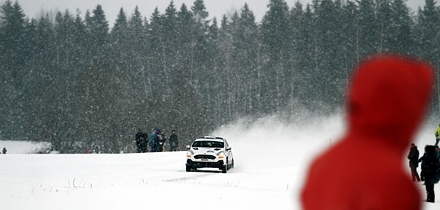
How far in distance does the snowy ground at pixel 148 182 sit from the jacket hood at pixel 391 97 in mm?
123

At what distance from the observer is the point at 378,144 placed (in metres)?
2.04

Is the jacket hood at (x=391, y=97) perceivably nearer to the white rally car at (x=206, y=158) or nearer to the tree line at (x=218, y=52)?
the white rally car at (x=206, y=158)

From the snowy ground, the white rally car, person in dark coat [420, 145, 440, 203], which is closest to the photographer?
the snowy ground

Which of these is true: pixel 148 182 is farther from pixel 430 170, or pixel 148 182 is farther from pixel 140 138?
pixel 140 138

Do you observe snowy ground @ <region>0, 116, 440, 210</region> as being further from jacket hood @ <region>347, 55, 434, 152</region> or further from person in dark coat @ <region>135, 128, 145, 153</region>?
person in dark coat @ <region>135, 128, 145, 153</region>

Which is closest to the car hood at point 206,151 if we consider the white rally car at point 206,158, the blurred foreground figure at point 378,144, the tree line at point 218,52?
the white rally car at point 206,158

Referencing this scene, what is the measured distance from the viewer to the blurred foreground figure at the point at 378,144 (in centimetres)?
196

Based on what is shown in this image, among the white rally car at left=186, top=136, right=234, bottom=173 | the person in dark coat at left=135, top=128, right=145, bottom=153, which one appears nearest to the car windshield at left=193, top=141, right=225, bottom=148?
the white rally car at left=186, top=136, right=234, bottom=173

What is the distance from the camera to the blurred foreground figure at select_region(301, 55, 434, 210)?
6.45 ft

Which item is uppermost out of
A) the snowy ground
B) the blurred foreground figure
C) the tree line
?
the tree line

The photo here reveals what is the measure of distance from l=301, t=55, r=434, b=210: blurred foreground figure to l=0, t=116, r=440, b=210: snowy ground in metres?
0.09

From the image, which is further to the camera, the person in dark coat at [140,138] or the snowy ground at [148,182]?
the person in dark coat at [140,138]

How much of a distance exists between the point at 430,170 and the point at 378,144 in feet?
50.5

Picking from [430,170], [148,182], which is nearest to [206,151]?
[148,182]
